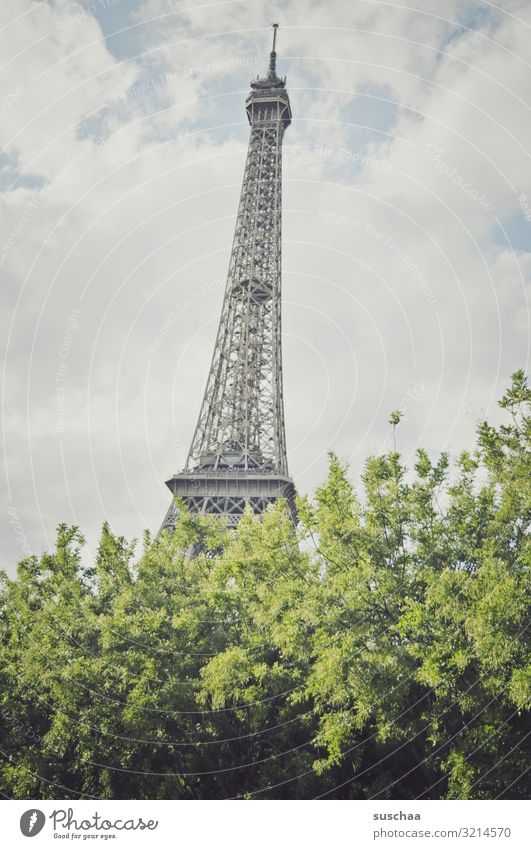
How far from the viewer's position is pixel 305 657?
15070 millimetres

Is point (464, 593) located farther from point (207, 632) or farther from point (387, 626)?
point (207, 632)

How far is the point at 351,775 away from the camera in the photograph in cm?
1650
